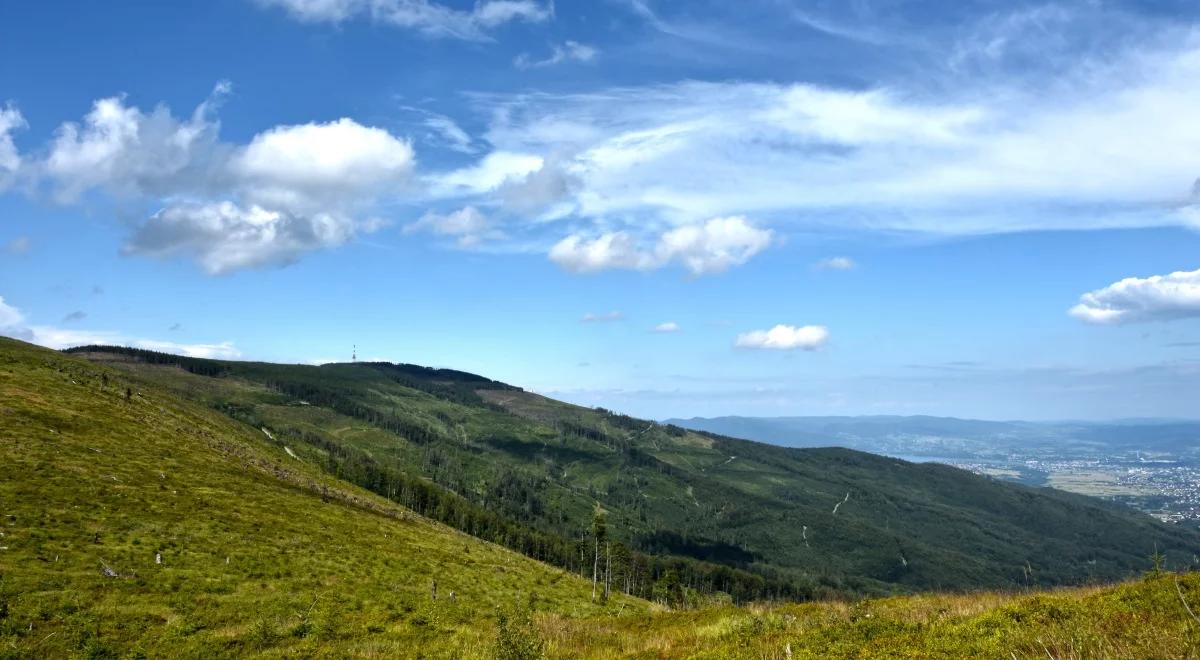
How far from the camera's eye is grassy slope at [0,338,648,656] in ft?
78.2

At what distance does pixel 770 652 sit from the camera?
48.0 feet

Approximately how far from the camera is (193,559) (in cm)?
3550

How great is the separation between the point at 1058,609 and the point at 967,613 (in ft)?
7.86

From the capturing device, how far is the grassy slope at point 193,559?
2383 centimetres

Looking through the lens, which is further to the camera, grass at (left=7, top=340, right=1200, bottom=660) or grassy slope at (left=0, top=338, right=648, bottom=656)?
grassy slope at (left=0, top=338, right=648, bottom=656)

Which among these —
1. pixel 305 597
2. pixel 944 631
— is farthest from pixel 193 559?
pixel 944 631

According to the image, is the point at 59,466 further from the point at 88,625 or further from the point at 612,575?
the point at 612,575

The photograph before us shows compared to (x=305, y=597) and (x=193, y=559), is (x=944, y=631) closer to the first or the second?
(x=305, y=597)

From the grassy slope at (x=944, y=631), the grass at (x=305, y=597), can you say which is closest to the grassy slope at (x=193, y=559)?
the grass at (x=305, y=597)

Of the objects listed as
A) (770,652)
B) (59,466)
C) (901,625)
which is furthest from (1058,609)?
(59,466)

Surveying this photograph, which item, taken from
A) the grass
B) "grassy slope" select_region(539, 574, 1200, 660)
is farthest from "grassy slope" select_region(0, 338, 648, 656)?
"grassy slope" select_region(539, 574, 1200, 660)

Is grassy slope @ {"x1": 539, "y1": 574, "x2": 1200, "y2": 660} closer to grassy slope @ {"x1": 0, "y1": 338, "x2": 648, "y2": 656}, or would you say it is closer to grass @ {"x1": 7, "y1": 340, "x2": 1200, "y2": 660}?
grass @ {"x1": 7, "y1": 340, "x2": 1200, "y2": 660}

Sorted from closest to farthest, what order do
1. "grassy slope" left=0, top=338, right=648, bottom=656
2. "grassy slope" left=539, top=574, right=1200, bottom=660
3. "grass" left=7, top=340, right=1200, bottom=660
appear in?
"grassy slope" left=539, top=574, right=1200, bottom=660, "grass" left=7, top=340, right=1200, bottom=660, "grassy slope" left=0, top=338, right=648, bottom=656

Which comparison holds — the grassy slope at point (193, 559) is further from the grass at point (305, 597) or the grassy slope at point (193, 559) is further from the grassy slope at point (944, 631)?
the grassy slope at point (944, 631)
